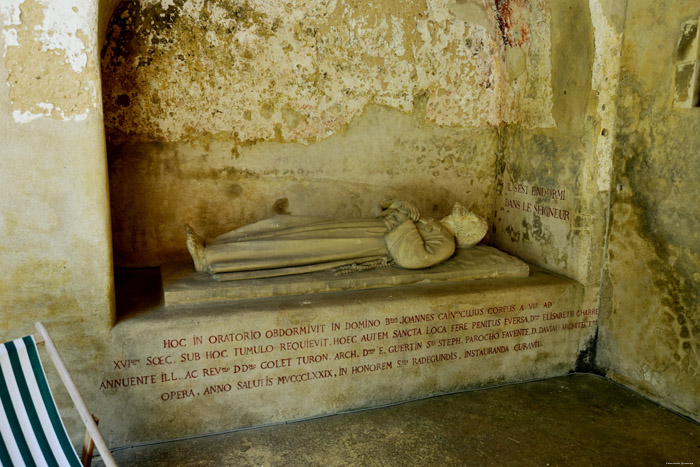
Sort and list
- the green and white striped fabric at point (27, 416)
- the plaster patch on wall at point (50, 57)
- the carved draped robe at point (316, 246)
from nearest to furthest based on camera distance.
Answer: the green and white striped fabric at point (27, 416)
the plaster patch on wall at point (50, 57)
the carved draped robe at point (316, 246)

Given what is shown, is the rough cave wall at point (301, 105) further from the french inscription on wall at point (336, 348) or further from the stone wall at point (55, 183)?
the french inscription on wall at point (336, 348)

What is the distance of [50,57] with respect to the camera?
A: 259 cm

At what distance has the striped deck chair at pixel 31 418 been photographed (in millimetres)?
2180

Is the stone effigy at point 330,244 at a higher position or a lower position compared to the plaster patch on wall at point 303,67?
lower

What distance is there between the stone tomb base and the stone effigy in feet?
0.85

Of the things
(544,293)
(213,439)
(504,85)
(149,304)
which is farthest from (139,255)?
(504,85)

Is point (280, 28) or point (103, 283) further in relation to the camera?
point (280, 28)

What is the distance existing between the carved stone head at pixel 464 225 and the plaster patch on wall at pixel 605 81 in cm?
89

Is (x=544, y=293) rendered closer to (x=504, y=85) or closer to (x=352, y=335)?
(x=352, y=335)

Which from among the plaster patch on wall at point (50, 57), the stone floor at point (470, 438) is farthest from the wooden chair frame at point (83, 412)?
the plaster patch on wall at point (50, 57)

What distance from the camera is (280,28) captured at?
4051mm

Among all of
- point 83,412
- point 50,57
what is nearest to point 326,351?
point 83,412

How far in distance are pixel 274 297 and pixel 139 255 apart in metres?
1.38

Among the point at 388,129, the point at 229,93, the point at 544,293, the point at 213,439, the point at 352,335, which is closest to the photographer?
the point at 213,439
